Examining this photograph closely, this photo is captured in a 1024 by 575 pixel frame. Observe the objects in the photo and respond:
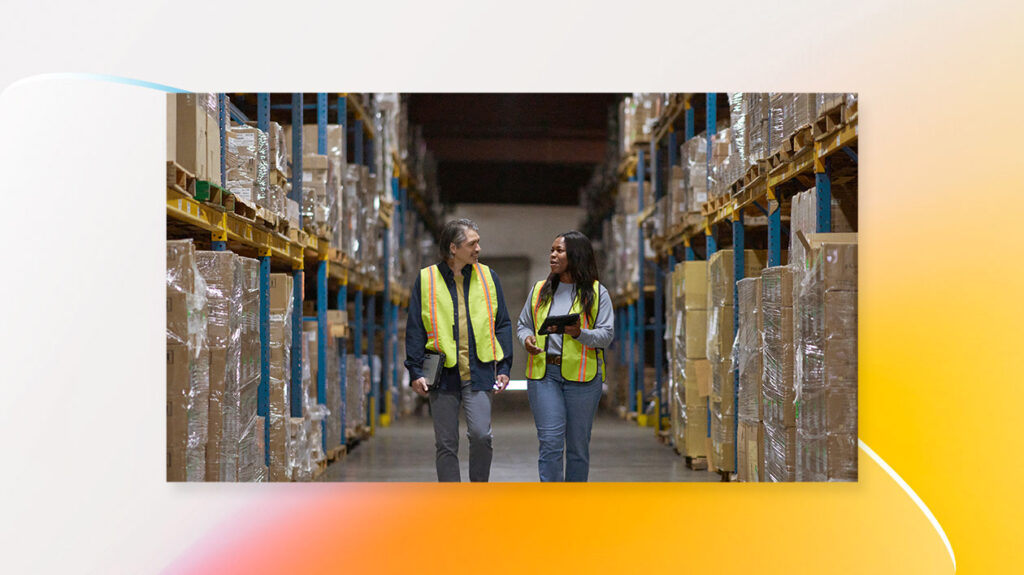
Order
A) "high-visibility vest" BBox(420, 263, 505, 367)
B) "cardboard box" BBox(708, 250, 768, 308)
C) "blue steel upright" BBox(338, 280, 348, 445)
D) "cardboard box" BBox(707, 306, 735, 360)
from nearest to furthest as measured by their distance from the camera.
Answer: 1. "high-visibility vest" BBox(420, 263, 505, 367)
2. "cardboard box" BBox(708, 250, 768, 308)
3. "cardboard box" BBox(707, 306, 735, 360)
4. "blue steel upright" BBox(338, 280, 348, 445)

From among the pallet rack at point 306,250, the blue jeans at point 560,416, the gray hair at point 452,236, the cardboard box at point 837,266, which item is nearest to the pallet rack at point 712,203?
the cardboard box at point 837,266

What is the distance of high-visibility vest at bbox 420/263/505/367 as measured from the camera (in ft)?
14.5

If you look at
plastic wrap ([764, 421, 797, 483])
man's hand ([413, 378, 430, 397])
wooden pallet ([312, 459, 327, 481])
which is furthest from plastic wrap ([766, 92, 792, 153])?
wooden pallet ([312, 459, 327, 481])

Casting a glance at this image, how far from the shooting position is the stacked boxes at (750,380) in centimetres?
505

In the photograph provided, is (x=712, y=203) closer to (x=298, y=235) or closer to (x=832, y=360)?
(x=832, y=360)

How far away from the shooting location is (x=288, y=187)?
614 centimetres

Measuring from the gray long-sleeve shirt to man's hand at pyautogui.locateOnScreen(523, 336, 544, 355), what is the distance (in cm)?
3

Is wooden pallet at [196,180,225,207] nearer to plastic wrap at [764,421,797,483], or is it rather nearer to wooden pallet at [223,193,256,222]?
wooden pallet at [223,193,256,222]

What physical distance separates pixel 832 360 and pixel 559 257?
1343 mm

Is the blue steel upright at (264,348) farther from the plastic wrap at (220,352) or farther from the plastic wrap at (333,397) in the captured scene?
the plastic wrap at (333,397)

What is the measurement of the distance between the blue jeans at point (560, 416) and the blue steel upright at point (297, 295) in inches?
88.4
